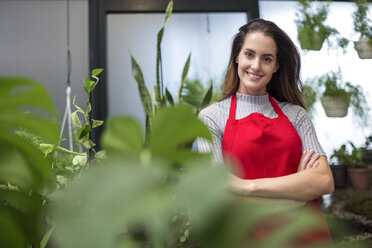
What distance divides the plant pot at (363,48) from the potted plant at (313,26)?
0.08m

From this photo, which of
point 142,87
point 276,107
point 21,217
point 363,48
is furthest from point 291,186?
point 363,48

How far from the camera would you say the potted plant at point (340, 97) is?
2647 mm

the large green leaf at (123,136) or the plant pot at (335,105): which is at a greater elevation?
the large green leaf at (123,136)

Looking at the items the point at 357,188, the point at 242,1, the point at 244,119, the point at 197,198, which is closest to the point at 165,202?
the point at 197,198

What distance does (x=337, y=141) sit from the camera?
9.10 feet

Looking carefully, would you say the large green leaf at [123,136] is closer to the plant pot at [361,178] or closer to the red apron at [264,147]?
the red apron at [264,147]

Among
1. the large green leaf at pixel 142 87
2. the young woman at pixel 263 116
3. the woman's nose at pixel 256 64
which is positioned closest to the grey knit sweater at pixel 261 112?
the young woman at pixel 263 116

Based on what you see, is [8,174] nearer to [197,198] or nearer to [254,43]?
[197,198]

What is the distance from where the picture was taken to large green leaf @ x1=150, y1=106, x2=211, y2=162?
101 millimetres

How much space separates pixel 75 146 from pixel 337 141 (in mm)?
2020

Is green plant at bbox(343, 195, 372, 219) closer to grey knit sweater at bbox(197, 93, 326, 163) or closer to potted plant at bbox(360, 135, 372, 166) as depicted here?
potted plant at bbox(360, 135, 372, 166)

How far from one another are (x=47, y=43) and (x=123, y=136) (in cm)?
321

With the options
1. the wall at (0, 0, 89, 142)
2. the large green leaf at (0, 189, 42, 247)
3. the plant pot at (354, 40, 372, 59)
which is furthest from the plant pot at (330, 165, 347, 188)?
the large green leaf at (0, 189, 42, 247)

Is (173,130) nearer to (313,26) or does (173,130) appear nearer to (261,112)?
(261,112)
